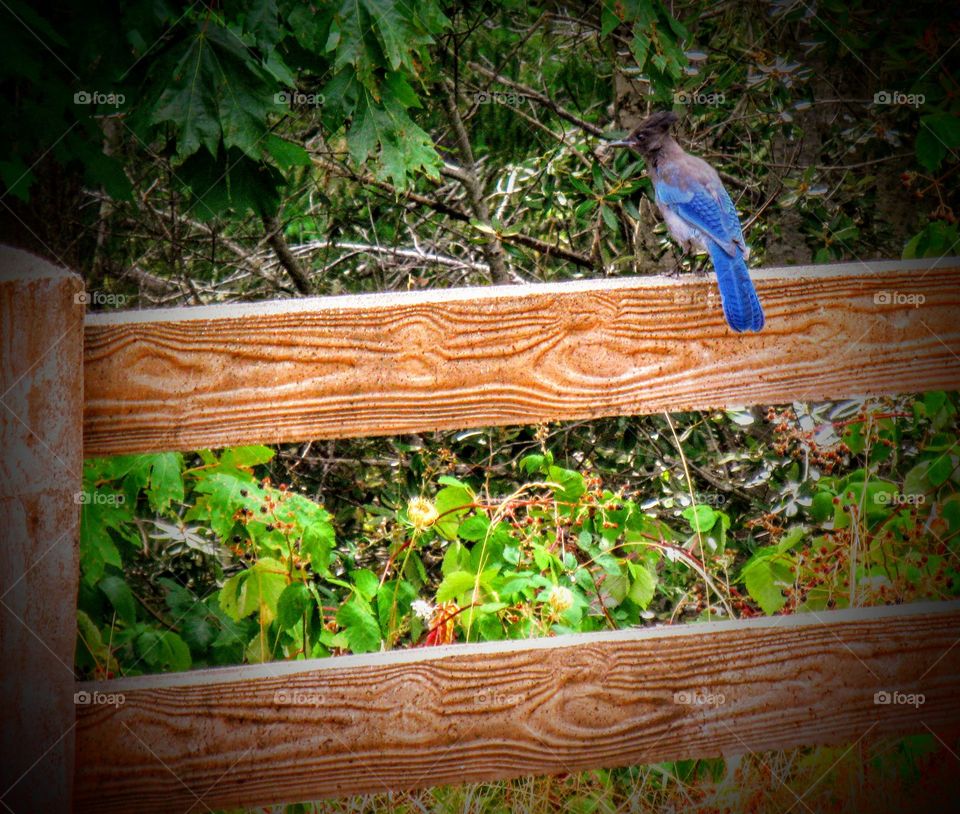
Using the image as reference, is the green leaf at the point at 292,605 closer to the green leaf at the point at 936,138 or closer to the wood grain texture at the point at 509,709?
the wood grain texture at the point at 509,709

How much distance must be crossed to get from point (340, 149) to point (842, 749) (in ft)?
12.5

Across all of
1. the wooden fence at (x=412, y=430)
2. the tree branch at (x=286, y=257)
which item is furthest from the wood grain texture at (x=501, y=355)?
the tree branch at (x=286, y=257)

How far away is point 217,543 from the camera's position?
14.5 ft

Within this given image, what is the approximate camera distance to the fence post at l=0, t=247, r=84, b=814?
59.0 inches

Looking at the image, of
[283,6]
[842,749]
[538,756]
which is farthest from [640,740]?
[283,6]

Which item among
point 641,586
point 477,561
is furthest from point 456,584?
point 641,586

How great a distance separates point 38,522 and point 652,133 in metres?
3.01

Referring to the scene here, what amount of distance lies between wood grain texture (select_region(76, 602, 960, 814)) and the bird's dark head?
2.57 meters

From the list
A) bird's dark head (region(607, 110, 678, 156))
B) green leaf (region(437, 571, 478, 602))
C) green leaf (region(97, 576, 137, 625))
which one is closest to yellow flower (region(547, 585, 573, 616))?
green leaf (region(437, 571, 478, 602))

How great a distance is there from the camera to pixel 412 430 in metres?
1.60

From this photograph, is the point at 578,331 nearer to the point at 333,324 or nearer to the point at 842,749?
the point at 333,324

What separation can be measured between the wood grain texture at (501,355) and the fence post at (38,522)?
2.4 inches

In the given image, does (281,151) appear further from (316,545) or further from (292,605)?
(292,605)

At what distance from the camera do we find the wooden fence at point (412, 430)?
153 centimetres
